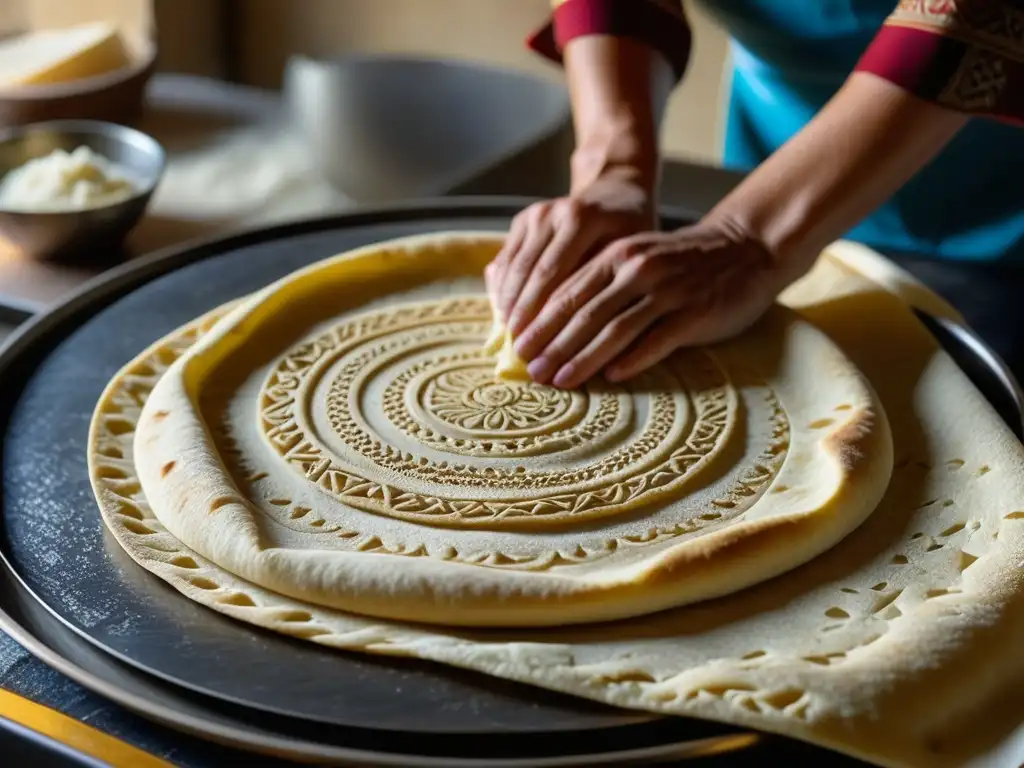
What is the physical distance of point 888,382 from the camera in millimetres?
882

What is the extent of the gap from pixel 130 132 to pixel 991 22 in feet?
3.29

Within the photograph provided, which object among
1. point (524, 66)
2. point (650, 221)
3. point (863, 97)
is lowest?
point (524, 66)

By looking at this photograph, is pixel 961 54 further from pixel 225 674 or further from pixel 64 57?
pixel 64 57

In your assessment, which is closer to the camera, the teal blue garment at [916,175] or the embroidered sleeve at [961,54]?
the embroidered sleeve at [961,54]

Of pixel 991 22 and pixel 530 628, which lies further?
pixel 991 22

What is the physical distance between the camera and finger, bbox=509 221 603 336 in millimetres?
883

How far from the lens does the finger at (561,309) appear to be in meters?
0.86

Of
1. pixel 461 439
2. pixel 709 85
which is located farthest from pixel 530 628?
pixel 709 85

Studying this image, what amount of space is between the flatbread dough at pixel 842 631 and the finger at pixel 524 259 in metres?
0.30

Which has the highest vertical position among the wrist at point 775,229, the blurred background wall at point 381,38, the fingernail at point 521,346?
the wrist at point 775,229

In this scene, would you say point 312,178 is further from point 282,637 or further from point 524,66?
point 524,66

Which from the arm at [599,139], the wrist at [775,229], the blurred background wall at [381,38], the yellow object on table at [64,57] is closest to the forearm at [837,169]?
the wrist at [775,229]

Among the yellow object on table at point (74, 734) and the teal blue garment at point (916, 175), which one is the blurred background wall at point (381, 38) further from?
the yellow object on table at point (74, 734)

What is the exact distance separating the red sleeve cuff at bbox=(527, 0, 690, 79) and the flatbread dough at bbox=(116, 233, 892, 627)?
350 millimetres
